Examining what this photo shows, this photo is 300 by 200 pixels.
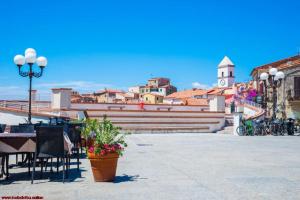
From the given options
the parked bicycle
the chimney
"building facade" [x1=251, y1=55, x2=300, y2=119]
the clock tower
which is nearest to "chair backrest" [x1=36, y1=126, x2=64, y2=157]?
the chimney

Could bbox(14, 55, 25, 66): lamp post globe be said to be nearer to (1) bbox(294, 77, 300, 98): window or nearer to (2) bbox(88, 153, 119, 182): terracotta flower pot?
(2) bbox(88, 153, 119, 182): terracotta flower pot

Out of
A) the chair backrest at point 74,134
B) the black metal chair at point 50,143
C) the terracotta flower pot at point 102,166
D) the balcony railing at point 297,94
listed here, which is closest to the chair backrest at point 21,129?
the chair backrest at point 74,134

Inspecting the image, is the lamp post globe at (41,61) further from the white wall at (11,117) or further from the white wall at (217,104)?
the white wall at (217,104)

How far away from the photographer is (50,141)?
712 centimetres

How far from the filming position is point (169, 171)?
8352 millimetres

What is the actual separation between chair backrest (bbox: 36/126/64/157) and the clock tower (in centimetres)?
12588

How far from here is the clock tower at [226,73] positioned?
130125 mm

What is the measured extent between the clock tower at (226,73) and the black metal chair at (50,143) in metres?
126

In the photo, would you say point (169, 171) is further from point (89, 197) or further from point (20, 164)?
point (20, 164)

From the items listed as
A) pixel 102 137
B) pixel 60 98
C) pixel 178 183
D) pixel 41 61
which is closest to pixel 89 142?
pixel 102 137

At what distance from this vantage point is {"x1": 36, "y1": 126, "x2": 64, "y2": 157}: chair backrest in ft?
23.2

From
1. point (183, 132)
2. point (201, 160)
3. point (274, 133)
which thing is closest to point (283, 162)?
point (201, 160)

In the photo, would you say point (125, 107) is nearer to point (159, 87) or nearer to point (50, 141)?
point (50, 141)

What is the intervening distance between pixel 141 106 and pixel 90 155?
76.5 ft
